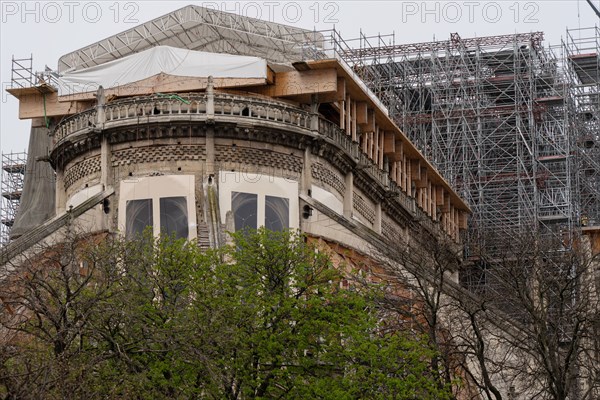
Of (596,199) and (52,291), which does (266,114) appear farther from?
(596,199)

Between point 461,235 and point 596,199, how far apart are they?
6692 mm

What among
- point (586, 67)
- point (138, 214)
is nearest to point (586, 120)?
point (586, 67)

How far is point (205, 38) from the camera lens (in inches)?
2739

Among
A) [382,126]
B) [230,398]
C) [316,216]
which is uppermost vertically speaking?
[382,126]

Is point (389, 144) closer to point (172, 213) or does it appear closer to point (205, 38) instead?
point (205, 38)

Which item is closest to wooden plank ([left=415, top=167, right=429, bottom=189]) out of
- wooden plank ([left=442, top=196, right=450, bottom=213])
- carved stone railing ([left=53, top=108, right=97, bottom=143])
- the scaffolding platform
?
wooden plank ([left=442, top=196, right=450, bottom=213])

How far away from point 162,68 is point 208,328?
778 inches

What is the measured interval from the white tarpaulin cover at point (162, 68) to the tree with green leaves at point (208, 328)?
1253cm

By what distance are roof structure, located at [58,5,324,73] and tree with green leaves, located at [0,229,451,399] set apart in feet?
61.4

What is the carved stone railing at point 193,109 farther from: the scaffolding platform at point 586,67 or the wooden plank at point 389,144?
the scaffolding platform at point 586,67

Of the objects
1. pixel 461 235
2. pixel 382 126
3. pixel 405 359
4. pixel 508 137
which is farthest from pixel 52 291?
pixel 508 137

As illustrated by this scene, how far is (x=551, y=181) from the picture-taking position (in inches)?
3403

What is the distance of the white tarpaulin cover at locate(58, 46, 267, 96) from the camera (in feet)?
207

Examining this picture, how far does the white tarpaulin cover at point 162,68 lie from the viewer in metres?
63.2
